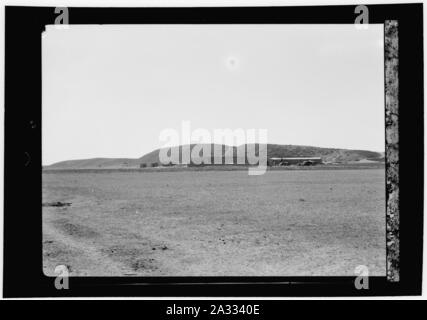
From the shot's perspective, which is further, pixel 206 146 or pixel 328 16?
pixel 206 146

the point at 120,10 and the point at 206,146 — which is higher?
the point at 120,10

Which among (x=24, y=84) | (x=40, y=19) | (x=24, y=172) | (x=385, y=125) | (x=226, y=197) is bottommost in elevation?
(x=226, y=197)

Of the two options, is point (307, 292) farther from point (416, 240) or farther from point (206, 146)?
point (206, 146)

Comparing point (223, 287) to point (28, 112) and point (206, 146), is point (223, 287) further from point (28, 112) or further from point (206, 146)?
point (28, 112)

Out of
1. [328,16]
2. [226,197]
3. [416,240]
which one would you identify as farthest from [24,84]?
[226,197]

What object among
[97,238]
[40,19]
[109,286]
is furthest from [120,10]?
[97,238]
